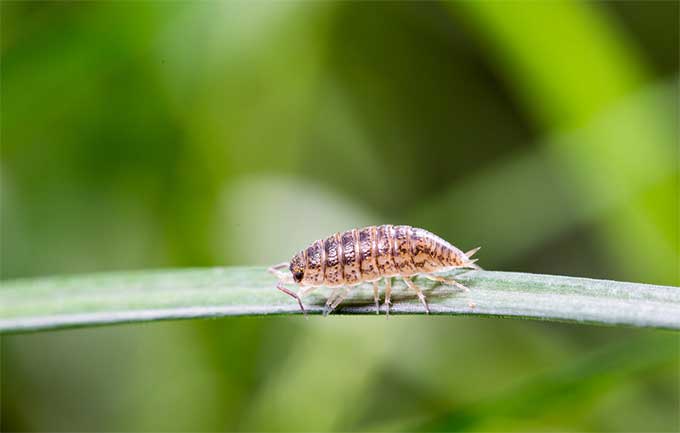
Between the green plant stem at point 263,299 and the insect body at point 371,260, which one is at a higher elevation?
the insect body at point 371,260

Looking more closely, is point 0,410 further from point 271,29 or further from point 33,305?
point 271,29

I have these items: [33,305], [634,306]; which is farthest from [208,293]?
[634,306]

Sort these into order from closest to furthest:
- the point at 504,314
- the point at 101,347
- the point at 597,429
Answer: the point at 504,314 → the point at 597,429 → the point at 101,347

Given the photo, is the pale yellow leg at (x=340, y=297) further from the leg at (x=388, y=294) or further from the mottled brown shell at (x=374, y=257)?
the leg at (x=388, y=294)

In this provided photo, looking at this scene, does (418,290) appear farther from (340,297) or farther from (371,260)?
(340,297)

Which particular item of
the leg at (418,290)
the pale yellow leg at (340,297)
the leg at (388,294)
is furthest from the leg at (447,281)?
the pale yellow leg at (340,297)

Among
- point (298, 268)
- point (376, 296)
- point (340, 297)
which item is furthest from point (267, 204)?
point (376, 296)
